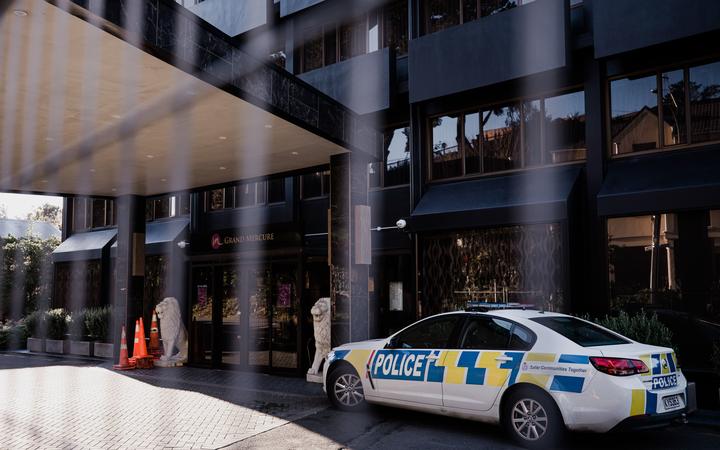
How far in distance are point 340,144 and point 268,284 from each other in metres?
3.64

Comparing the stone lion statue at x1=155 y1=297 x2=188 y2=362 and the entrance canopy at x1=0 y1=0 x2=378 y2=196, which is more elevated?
the entrance canopy at x1=0 y1=0 x2=378 y2=196

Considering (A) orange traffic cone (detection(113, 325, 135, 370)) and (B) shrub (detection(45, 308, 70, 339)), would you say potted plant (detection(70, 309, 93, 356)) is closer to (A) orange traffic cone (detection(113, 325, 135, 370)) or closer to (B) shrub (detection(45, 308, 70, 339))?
(B) shrub (detection(45, 308, 70, 339))

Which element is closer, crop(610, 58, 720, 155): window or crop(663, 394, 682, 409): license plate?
crop(663, 394, 682, 409): license plate

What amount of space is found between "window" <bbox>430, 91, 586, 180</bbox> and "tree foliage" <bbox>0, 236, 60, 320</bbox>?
56.2ft

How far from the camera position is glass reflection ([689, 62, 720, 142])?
10398 mm

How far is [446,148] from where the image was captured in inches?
544

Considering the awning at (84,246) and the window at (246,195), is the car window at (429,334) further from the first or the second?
the awning at (84,246)

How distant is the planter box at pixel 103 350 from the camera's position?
1565 centimetres

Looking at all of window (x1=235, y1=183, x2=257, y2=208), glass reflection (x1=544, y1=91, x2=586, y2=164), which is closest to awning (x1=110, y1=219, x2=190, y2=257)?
window (x1=235, y1=183, x2=257, y2=208)

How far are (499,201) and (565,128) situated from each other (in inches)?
78.3

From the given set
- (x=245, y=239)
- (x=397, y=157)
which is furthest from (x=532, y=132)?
(x=245, y=239)

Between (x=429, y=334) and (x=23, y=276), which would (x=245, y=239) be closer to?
(x=429, y=334)

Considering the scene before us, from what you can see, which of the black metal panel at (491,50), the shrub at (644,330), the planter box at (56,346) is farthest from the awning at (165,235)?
the shrub at (644,330)

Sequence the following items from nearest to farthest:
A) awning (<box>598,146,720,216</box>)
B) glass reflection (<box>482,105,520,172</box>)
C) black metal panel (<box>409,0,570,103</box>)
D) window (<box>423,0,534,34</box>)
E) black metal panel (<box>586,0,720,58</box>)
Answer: awning (<box>598,146,720,216</box>) < black metal panel (<box>586,0,720,58</box>) < black metal panel (<box>409,0,570,103</box>) < glass reflection (<box>482,105,520,172</box>) < window (<box>423,0,534,34</box>)
